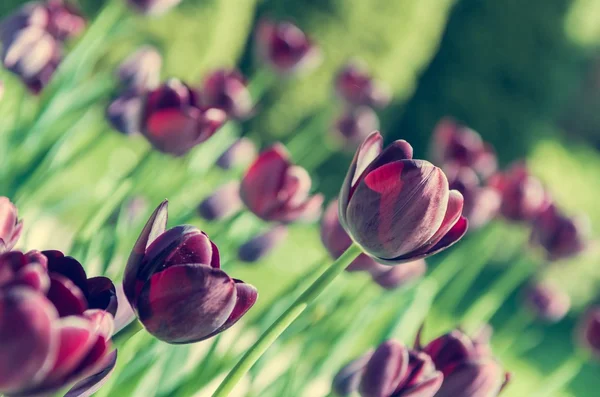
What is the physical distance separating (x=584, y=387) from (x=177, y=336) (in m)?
1.67

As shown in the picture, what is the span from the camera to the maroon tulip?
427mm

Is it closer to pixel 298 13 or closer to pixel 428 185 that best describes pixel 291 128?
pixel 298 13

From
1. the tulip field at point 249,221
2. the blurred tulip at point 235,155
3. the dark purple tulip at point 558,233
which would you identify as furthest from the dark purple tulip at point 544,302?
the blurred tulip at point 235,155

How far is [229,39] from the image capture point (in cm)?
186

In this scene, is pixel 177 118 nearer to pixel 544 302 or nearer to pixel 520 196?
pixel 520 196

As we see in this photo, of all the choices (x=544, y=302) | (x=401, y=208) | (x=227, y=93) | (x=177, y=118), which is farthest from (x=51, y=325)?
(x=544, y=302)

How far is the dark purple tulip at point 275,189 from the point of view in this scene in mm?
583

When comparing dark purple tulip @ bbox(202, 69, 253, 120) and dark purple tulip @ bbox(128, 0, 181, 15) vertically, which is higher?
dark purple tulip @ bbox(128, 0, 181, 15)

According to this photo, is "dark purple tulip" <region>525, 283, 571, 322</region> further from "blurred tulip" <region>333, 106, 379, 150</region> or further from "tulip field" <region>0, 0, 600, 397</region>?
"blurred tulip" <region>333, 106, 379, 150</region>

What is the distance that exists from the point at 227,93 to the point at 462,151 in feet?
1.26

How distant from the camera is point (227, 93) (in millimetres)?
797

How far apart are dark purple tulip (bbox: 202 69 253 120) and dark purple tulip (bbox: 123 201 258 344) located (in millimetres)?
453

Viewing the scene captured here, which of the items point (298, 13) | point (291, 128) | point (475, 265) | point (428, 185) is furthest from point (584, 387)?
point (428, 185)

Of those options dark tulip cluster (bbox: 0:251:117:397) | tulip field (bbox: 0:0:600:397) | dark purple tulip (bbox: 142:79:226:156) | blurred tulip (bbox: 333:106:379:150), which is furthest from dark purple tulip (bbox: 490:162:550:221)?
dark tulip cluster (bbox: 0:251:117:397)
